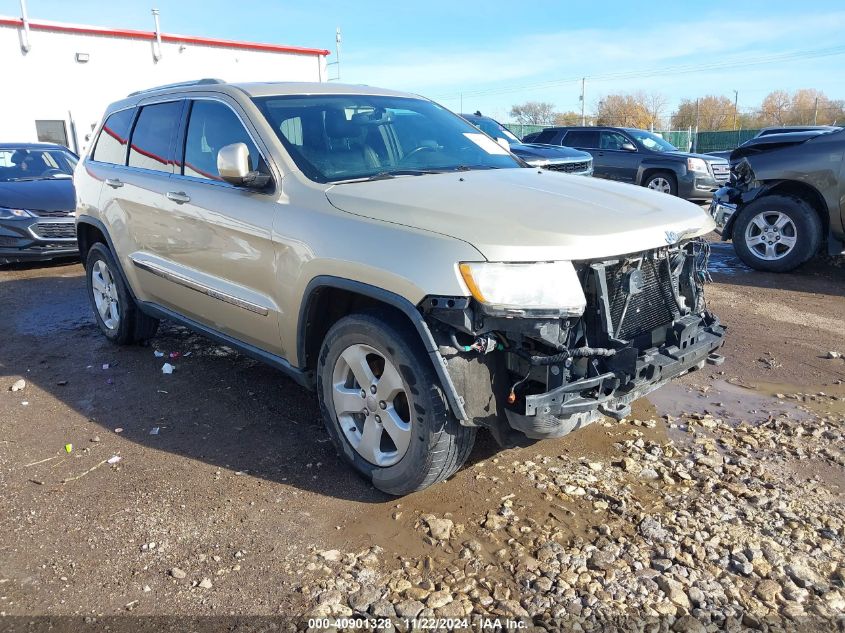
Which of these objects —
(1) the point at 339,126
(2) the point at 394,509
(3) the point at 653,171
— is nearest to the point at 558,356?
(2) the point at 394,509

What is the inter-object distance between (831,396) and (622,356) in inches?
91.2

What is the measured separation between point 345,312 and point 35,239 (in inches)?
275

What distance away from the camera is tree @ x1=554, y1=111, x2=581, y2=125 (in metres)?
53.5

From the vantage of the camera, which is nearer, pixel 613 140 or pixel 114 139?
pixel 114 139

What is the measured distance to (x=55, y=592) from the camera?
2656mm

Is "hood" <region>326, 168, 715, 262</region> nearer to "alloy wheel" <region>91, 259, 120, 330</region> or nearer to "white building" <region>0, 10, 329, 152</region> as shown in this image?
"alloy wheel" <region>91, 259, 120, 330</region>

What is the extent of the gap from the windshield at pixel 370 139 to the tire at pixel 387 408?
92 cm

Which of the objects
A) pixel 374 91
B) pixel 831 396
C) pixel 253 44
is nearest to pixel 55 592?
pixel 374 91

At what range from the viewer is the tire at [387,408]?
2891mm

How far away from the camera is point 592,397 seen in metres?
2.84

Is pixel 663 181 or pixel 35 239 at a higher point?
pixel 663 181

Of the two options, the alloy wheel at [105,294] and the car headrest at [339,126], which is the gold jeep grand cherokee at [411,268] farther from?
the alloy wheel at [105,294]

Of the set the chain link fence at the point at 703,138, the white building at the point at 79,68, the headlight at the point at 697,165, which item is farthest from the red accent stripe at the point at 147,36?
the headlight at the point at 697,165

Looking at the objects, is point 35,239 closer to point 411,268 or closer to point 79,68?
point 411,268
